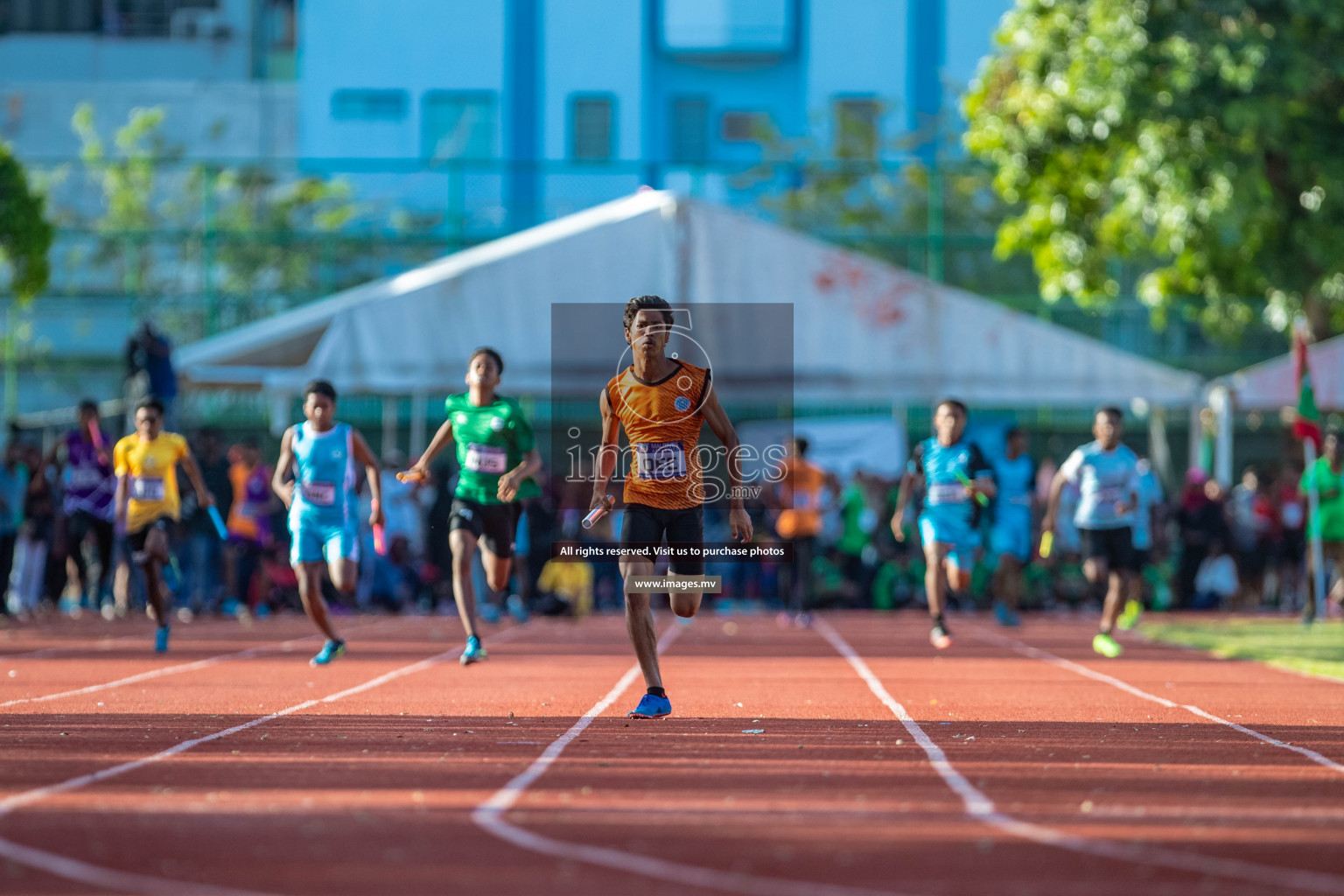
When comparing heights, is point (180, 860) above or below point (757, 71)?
below

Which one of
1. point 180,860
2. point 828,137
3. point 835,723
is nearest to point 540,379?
point 835,723

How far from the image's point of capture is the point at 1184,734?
31.0ft

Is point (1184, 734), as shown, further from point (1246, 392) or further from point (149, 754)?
point (1246, 392)

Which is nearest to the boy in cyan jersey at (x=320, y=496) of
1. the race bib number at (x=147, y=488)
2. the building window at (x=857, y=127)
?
the race bib number at (x=147, y=488)

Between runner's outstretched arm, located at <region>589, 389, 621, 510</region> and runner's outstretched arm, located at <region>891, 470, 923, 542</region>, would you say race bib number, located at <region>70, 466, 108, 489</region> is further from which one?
runner's outstretched arm, located at <region>589, 389, 621, 510</region>

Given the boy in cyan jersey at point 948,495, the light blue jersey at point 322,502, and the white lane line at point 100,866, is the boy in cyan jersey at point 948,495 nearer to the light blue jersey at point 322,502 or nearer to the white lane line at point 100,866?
the light blue jersey at point 322,502

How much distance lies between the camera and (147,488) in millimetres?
15039

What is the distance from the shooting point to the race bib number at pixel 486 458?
12.8m

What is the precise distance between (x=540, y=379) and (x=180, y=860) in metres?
15.0

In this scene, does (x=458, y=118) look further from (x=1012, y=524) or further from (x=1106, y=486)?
(x=1106, y=486)

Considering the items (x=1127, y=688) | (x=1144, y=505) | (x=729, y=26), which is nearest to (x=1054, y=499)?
(x=1144, y=505)

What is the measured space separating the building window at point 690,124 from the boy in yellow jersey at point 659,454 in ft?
111

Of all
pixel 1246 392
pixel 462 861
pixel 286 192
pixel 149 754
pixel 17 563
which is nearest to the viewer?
pixel 462 861

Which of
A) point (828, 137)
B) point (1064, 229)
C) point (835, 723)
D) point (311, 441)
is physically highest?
point (828, 137)
